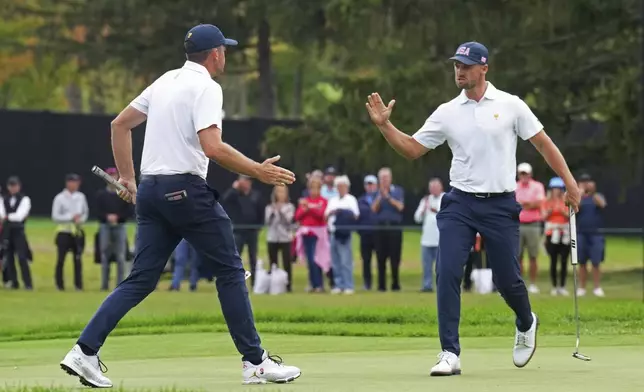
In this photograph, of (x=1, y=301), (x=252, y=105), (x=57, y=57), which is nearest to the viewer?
(x=1, y=301)

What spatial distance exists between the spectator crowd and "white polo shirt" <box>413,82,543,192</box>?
13020 millimetres

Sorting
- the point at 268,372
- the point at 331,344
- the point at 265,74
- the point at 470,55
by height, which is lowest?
the point at 331,344

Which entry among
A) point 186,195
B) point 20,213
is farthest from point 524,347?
point 20,213

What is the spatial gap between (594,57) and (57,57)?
17017 millimetres

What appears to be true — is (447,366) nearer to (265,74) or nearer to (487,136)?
(487,136)

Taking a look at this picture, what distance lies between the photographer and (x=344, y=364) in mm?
10609

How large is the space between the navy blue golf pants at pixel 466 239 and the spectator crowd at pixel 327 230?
1287 cm

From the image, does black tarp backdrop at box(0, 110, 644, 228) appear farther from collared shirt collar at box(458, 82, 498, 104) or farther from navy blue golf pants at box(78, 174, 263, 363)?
navy blue golf pants at box(78, 174, 263, 363)

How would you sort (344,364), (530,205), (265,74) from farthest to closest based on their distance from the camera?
(265,74)
(530,205)
(344,364)

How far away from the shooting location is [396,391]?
8.72m

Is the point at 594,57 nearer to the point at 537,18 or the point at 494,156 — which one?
the point at 537,18

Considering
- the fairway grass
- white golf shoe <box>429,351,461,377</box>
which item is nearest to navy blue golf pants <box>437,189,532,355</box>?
white golf shoe <box>429,351,461,377</box>

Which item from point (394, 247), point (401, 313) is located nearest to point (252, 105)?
point (394, 247)

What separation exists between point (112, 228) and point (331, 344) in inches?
479
